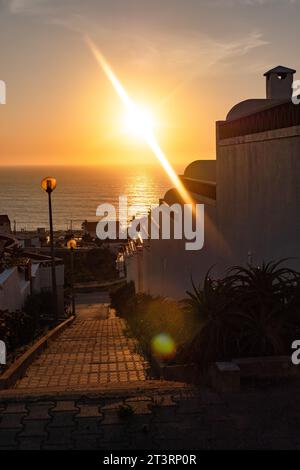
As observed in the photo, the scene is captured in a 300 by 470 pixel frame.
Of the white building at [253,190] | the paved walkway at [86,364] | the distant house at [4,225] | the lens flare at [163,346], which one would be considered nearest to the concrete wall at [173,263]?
the white building at [253,190]

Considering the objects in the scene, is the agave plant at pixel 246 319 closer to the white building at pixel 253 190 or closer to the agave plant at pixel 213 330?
the agave plant at pixel 213 330

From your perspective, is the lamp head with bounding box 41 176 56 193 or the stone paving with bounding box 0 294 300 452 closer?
the stone paving with bounding box 0 294 300 452

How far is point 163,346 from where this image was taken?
8156mm

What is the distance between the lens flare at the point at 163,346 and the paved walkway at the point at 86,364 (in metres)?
0.36

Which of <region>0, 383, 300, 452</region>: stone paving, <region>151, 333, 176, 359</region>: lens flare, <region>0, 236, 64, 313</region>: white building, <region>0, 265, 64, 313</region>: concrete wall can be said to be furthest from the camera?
<region>0, 236, 64, 313</region>: white building

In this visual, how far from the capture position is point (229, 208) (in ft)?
39.2

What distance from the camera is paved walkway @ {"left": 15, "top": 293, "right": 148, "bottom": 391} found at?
8.00m

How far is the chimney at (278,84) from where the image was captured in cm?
1343

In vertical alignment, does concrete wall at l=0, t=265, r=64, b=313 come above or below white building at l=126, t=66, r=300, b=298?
below

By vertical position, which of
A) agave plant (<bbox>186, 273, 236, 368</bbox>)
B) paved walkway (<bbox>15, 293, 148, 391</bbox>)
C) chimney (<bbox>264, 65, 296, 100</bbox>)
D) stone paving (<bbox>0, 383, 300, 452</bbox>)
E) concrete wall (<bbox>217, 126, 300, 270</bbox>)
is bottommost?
paved walkway (<bbox>15, 293, 148, 391</bbox>)

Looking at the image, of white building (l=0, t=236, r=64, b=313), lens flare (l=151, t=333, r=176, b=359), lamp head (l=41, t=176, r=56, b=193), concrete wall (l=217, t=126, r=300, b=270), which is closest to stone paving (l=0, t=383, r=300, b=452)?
lens flare (l=151, t=333, r=176, b=359)

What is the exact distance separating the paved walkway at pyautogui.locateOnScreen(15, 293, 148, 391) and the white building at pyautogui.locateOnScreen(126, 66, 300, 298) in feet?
8.91

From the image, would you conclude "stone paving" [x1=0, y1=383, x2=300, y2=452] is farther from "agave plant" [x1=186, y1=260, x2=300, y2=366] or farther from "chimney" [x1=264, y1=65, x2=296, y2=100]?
"chimney" [x1=264, y1=65, x2=296, y2=100]

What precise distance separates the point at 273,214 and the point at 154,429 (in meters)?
4.99
